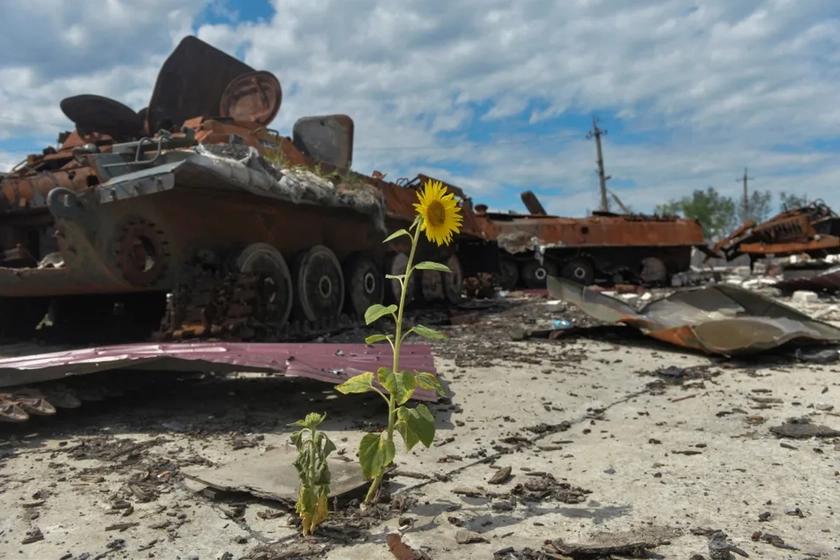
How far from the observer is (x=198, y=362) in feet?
12.7

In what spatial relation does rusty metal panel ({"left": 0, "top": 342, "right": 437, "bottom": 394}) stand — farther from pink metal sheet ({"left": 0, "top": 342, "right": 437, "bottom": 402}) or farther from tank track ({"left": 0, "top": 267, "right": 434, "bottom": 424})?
tank track ({"left": 0, "top": 267, "right": 434, "bottom": 424})

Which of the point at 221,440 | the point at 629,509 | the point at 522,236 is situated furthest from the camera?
the point at 522,236

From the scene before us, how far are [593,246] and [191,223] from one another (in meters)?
15.0

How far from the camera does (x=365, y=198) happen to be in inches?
343

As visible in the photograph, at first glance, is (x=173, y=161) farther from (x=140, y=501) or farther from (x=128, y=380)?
(x=140, y=501)

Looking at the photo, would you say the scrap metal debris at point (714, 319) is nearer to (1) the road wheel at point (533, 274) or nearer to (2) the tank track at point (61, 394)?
(2) the tank track at point (61, 394)

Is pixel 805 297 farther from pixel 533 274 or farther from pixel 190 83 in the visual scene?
pixel 190 83

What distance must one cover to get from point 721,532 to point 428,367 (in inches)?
92.3

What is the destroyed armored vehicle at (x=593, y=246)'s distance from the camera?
19609 millimetres

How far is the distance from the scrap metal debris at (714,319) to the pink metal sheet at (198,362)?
3.07 metres

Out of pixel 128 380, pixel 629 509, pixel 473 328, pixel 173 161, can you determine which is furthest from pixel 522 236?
pixel 629 509

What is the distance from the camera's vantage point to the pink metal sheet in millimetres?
3734

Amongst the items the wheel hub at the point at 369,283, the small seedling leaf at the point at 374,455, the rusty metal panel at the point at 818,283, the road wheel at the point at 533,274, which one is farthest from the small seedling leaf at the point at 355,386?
the road wheel at the point at 533,274

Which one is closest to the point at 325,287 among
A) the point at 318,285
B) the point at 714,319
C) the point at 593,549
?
the point at 318,285
